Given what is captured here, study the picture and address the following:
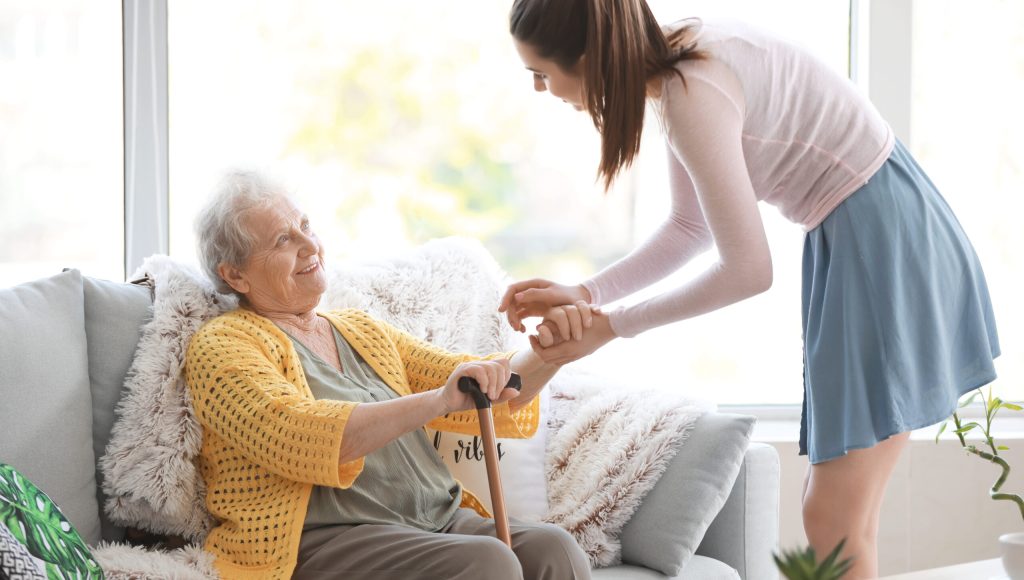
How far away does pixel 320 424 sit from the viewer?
5.57 ft

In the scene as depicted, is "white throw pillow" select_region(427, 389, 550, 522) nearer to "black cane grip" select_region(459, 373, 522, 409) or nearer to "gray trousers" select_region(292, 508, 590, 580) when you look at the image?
"gray trousers" select_region(292, 508, 590, 580)

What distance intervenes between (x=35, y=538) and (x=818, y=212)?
1.25 m

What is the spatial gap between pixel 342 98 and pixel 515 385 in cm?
139

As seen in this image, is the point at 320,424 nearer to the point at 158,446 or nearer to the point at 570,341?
the point at 158,446

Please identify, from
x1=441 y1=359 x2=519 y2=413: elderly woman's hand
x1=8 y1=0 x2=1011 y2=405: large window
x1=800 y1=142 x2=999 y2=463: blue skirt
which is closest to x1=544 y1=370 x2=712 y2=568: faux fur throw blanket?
x1=441 y1=359 x2=519 y2=413: elderly woman's hand

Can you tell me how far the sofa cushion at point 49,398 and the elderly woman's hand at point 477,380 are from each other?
69cm

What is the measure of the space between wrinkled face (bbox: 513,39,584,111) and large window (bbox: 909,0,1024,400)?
6.28 ft

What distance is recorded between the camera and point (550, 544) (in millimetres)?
1776

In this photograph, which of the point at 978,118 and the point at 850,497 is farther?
the point at 978,118

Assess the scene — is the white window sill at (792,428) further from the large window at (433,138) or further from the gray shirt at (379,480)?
the gray shirt at (379,480)

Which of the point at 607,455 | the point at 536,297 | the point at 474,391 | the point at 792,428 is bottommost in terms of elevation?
the point at 792,428

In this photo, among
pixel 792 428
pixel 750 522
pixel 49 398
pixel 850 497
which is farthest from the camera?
pixel 792 428

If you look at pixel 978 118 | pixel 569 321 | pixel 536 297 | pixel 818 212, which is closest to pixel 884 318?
pixel 818 212

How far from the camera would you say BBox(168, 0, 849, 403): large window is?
2.82 meters
